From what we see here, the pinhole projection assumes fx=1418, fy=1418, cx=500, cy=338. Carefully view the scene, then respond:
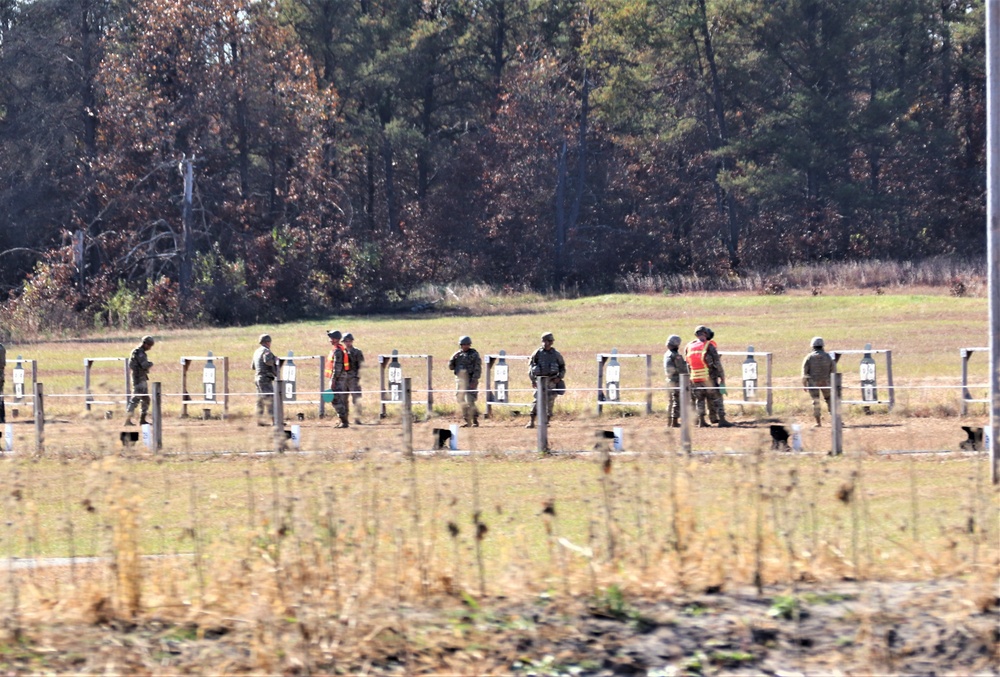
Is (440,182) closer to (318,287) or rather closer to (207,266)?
(318,287)

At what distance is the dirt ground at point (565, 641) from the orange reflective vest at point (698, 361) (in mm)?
15119

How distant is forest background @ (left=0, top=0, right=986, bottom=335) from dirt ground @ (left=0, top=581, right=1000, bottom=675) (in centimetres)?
5070

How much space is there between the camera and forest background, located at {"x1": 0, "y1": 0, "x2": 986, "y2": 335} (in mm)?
63031

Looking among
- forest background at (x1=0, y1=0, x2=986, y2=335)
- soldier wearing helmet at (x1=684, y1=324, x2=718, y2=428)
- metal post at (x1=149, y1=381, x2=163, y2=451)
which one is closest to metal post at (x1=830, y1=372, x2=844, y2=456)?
soldier wearing helmet at (x1=684, y1=324, x2=718, y2=428)

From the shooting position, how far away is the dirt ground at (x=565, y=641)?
7.42m

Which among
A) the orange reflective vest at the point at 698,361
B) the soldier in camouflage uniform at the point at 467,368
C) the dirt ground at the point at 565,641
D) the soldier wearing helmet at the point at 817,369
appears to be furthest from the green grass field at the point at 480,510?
the orange reflective vest at the point at 698,361

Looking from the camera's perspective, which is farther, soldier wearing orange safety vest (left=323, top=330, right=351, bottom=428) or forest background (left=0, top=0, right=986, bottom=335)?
forest background (left=0, top=0, right=986, bottom=335)

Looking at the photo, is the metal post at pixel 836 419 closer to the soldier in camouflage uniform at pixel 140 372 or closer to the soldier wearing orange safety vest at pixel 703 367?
the soldier wearing orange safety vest at pixel 703 367

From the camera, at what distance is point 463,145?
243ft

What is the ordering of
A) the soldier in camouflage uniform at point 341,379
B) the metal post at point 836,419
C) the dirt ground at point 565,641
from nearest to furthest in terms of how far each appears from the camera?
the dirt ground at point 565,641, the metal post at point 836,419, the soldier in camouflage uniform at point 341,379

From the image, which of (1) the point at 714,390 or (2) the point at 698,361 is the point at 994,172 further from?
(2) the point at 698,361

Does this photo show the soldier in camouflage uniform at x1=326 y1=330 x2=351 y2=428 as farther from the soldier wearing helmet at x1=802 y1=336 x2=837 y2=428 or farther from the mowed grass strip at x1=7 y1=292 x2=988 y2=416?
the soldier wearing helmet at x1=802 y1=336 x2=837 y2=428

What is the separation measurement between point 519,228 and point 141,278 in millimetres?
20490

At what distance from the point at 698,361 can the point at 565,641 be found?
1593 cm
